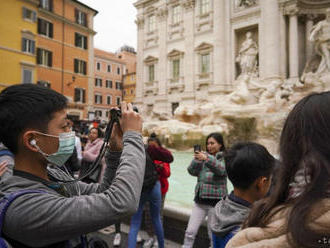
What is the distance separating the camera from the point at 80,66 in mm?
29422

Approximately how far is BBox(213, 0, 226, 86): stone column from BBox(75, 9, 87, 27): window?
15.5 m

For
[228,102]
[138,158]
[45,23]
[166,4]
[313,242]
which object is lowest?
[313,242]

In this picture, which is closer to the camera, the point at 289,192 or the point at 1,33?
the point at 289,192

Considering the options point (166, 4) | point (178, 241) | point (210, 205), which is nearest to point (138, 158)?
point (210, 205)

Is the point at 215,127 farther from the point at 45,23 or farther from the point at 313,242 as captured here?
the point at 45,23

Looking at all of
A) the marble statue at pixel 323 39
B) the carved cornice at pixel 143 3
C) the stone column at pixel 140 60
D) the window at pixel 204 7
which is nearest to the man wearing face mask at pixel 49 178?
the marble statue at pixel 323 39

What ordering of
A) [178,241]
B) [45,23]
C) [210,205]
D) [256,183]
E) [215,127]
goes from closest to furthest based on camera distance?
[256,183] < [210,205] < [178,241] < [215,127] < [45,23]

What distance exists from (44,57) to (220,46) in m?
16.0

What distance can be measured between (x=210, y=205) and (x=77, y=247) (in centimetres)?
202

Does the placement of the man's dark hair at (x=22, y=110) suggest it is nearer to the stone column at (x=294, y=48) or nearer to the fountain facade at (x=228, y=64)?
the fountain facade at (x=228, y=64)

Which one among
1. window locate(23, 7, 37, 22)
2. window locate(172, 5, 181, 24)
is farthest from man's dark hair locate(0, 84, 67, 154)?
window locate(23, 7, 37, 22)

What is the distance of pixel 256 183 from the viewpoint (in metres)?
1.86

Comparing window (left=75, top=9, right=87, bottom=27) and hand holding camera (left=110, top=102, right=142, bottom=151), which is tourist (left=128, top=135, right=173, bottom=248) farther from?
window (left=75, top=9, right=87, bottom=27)

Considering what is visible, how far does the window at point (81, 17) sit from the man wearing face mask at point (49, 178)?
31.6m
